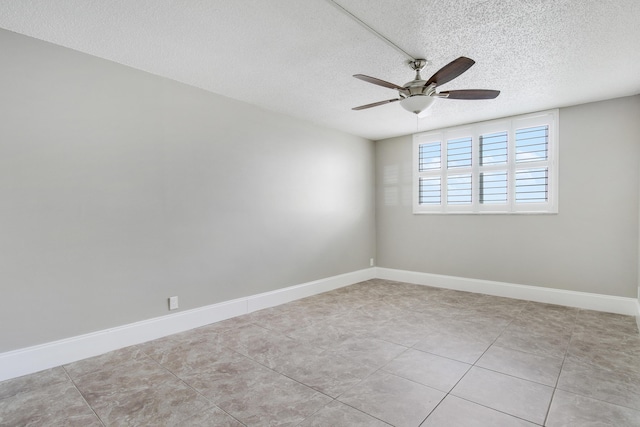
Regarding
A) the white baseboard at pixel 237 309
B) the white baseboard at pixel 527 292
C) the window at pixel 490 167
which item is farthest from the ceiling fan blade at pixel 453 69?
the white baseboard at pixel 527 292

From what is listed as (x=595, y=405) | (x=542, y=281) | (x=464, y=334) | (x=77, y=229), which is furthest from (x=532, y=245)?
(x=77, y=229)

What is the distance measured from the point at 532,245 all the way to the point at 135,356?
478 cm

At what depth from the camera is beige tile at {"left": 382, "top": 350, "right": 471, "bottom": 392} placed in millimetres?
2195

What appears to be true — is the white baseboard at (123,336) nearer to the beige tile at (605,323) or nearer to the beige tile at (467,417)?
the beige tile at (467,417)

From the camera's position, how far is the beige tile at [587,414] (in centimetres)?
174

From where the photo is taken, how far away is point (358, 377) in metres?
2.26

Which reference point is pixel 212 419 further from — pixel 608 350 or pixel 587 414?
pixel 608 350

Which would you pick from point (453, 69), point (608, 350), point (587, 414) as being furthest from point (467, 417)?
point (453, 69)

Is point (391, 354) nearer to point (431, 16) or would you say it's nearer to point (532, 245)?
point (431, 16)

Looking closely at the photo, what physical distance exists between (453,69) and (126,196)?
2.89 m

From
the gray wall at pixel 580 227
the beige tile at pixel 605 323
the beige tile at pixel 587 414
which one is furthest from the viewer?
the gray wall at pixel 580 227

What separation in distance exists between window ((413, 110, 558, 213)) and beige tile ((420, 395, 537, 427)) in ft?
10.6

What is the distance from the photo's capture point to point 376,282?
5.40m

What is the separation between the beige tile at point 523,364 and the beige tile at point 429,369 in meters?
0.23
